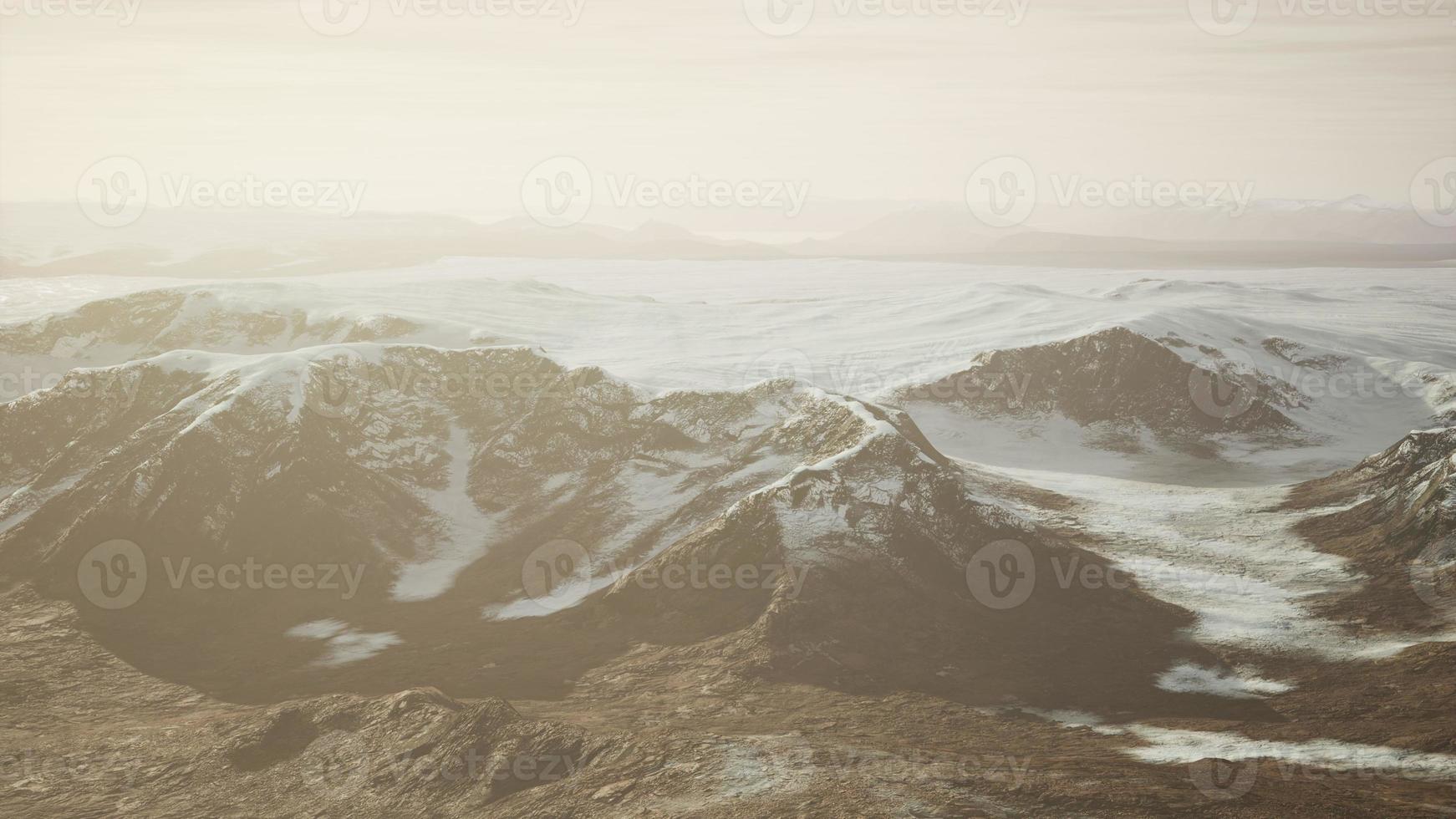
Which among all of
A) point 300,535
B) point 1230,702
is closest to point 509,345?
point 300,535

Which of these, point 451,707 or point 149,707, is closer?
point 451,707

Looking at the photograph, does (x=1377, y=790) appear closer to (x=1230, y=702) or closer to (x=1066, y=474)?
(x=1230, y=702)

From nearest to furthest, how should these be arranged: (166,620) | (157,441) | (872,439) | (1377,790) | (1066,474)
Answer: (1377,790)
(166,620)
(872,439)
(157,441)
(1066,474)

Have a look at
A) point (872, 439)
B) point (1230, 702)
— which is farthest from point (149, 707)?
point (1230, 702)

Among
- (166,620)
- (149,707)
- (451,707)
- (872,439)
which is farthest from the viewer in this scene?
(872,439)

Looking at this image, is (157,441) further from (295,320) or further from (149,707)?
(295,320)

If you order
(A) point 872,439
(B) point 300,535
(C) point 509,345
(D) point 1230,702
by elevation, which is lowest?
(D) point 1230,702

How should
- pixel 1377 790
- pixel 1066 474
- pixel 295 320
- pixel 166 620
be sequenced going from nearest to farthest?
pixel 1377 790, pixel 166 620, pixel 1066 474, pixel 295 320

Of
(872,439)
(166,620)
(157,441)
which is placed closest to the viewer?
(166,620)

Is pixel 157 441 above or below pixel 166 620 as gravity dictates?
above
